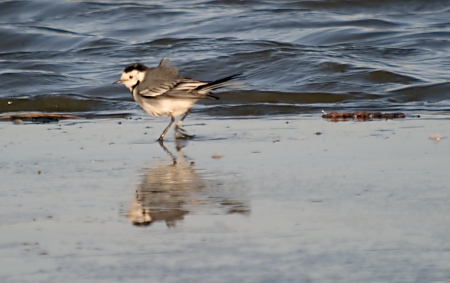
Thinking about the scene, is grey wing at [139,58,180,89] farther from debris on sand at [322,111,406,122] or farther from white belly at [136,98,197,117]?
debris on sand at [322,111,406,122]

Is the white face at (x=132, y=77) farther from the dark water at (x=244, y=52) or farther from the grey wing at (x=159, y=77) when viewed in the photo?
the dark water at (x=244, y=52)

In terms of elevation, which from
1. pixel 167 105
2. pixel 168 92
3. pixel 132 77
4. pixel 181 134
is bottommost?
pixel 181 134

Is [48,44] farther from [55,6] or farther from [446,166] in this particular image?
[446,166]

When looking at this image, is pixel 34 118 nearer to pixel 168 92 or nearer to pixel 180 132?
pixel 168 92

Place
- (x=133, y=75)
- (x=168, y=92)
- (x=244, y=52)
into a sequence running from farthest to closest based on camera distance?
1. (x=244, y=52)
2. (x=133, y=75)
3. (x=168, y=92)

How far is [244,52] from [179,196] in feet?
25.2

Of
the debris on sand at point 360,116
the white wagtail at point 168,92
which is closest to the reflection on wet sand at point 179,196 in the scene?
the white wagtail at point 168,92

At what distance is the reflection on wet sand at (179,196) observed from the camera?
4922mm

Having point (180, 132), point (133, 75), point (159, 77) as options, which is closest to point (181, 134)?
point (180, 132)

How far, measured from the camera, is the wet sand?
13.1ft

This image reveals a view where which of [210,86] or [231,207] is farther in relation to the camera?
[210,86]

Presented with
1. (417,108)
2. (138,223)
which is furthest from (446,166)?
(417,108)

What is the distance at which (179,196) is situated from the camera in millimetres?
5359

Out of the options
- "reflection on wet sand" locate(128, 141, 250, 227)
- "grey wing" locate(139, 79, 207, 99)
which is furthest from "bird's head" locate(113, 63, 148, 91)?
"reflection on wet sand" locate(128, 141, 250, 227)
